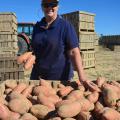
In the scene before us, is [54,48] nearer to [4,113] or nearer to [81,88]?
[81,88]

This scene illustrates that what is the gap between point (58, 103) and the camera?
97.2 inches

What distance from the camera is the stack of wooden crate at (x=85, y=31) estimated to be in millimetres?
12508

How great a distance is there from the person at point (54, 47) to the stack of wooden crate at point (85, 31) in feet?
28.3

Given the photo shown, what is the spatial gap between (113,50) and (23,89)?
81.2 feet

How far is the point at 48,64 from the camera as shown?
12.5ft

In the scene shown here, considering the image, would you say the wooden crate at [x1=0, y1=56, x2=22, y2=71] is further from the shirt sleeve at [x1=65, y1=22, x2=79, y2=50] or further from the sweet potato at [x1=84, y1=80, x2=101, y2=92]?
the sweet potato at [x1=84, y1=80, x2=101, y2=92]

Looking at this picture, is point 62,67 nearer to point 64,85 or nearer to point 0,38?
point 64,85

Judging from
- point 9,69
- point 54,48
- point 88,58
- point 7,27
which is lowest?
point 88,58

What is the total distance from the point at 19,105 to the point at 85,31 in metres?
10.8

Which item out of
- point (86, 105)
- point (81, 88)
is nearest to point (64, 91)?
point (81, 88)

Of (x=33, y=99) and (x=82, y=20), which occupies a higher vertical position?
(x=82, y=20)

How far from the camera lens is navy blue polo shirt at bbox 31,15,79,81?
3.73 m

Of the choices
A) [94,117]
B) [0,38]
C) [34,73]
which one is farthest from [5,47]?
[94,117]

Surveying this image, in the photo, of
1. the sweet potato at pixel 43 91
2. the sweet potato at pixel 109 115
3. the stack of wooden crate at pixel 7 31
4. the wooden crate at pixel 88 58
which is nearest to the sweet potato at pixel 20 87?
the sweet potato at pixel 43 91
